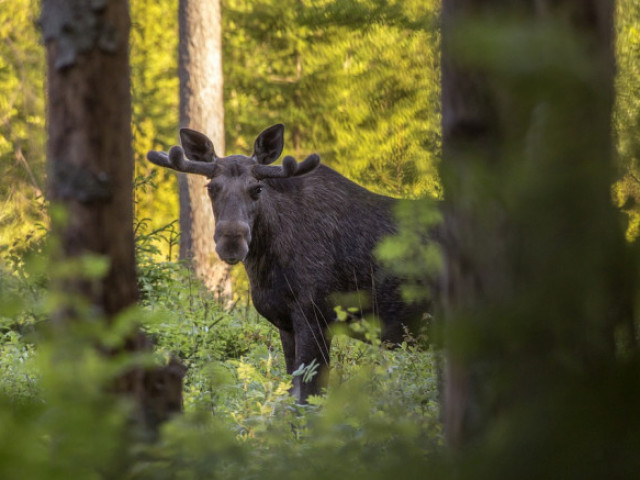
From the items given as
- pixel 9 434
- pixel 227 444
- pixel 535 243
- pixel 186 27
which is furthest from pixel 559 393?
pixel 186 27

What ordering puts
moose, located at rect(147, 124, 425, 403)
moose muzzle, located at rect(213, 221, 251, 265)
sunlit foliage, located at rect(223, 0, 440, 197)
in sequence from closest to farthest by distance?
moose muzzle, located at rect(213, 221, 251, 265) → moose, located at rect(147, 124, 425, 403) → sunlit foliage, located at rect(223, 0, 440, 197)

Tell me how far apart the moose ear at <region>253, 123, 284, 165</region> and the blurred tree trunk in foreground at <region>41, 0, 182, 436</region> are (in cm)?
→ 439

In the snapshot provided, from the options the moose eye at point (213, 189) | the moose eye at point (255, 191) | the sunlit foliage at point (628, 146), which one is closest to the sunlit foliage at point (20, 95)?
the moose eye at point (213, 189)

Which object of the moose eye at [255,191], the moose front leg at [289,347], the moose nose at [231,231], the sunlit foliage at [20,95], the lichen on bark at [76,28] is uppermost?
the sunlit foliage at [20,95]

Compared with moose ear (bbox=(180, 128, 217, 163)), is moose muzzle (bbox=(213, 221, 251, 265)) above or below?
below

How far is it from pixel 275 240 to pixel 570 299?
582 cm

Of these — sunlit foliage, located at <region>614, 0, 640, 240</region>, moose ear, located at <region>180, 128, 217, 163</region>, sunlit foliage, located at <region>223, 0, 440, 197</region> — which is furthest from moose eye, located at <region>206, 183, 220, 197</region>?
sunlit foliage, located at <region>223, 0, 440, 197</region>

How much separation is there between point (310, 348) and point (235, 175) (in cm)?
164

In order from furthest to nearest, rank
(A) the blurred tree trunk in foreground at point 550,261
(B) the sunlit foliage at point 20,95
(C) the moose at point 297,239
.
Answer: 1. (B) the sunlit foliage at point 20,95
2. (C) the moose at point 297,239
3. (A) the blurred tree trunk in foreground at point 550,261

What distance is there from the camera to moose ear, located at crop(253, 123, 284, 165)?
7703 millimetres

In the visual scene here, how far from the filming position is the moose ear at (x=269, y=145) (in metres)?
7.70

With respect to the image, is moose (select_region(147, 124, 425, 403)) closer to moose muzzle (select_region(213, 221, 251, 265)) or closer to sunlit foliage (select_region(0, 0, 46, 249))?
moose muzzle (select_region(213, 221, 251, 265))

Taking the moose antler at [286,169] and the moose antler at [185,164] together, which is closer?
the moose antler at [286,169]

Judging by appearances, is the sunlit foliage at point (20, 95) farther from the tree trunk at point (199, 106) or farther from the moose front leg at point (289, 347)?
the moose front leg at point (289, 347)
